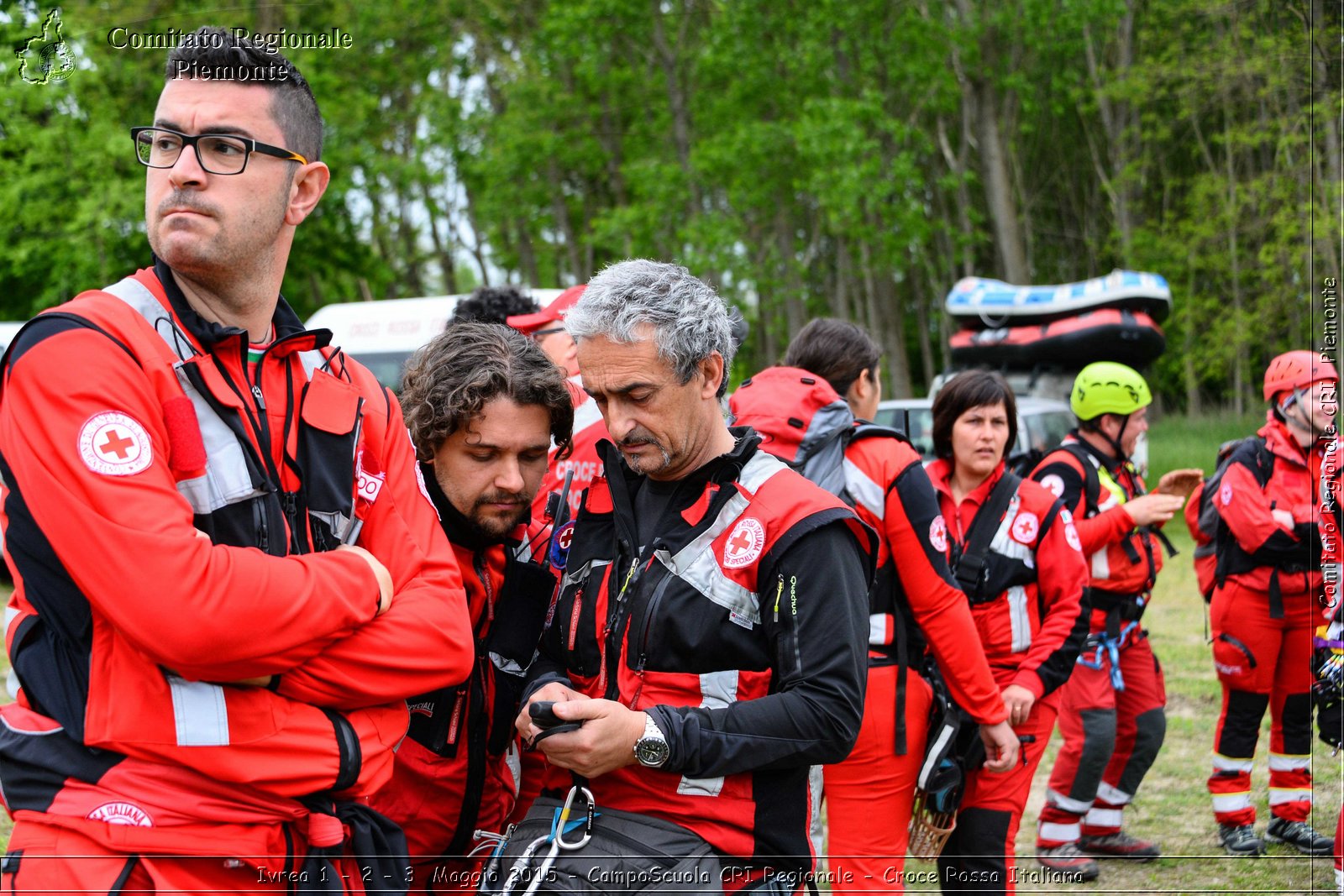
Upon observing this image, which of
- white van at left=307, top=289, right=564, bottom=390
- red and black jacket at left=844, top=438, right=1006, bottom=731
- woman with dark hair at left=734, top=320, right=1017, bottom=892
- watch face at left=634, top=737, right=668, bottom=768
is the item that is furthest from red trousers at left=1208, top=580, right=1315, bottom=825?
white van at left=307, top=289, right=564, bottom=390

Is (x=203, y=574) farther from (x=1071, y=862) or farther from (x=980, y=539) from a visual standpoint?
(x=1071, y=862)

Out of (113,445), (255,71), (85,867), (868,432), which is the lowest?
(85,867)

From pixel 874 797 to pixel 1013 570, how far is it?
3.61 feet

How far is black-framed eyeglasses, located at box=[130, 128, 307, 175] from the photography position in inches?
77.4

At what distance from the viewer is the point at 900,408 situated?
1323 cm

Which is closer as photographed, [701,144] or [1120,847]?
[1120,847]

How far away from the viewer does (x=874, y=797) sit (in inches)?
145

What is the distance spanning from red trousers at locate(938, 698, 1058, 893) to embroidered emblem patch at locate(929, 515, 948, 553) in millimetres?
921

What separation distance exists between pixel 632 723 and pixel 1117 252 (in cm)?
2725

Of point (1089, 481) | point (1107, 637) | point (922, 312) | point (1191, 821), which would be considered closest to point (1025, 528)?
point (1089, 481)

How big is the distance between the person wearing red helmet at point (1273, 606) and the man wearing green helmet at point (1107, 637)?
0.35m

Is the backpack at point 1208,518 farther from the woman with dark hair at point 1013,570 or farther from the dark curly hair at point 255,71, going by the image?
the dark curly hair at point 255,71

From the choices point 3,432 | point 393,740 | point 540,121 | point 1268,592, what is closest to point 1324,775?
point 1268,592

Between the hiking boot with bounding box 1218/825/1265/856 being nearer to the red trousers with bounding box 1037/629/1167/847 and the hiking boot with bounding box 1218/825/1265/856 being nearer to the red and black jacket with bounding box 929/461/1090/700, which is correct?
the red trousers with bounding box 1037/629/1167/847
